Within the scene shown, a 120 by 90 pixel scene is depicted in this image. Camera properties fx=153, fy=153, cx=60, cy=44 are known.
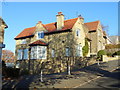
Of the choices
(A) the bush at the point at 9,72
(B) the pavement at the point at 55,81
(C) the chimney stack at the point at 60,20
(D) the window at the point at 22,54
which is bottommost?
(B) the pavement at the point at 55,81

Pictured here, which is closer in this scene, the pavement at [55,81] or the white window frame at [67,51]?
the pavement at [55,81]

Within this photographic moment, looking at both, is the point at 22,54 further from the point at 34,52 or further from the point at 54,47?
the point at 54,47

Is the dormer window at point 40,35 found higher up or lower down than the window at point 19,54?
higher up

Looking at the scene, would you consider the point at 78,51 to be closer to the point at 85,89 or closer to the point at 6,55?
the point at 85,89

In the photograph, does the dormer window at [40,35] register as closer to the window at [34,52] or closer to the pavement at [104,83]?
the window at [34,52]

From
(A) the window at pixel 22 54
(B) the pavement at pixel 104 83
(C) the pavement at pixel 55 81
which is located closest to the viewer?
(B) the pavement at pixel 104 83

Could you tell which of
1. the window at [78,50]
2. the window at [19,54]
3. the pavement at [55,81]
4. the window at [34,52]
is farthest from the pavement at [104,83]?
the window at [19,54]

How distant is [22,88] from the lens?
453 inches

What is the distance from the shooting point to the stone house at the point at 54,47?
2573 cm

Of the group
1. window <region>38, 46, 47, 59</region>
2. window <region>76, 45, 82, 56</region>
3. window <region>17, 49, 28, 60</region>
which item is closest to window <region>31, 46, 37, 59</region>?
window <region>38, 46, 47, 59</region>

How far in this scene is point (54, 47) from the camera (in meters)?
28.0

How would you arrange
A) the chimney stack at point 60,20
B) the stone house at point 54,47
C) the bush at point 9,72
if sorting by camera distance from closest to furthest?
the bush at point 9,72 → the stone house at point 54,47 → the chimney stack at point 60,20

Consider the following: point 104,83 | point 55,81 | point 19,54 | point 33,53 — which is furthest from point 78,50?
point 104,83

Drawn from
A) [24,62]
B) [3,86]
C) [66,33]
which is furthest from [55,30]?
[3,86]
